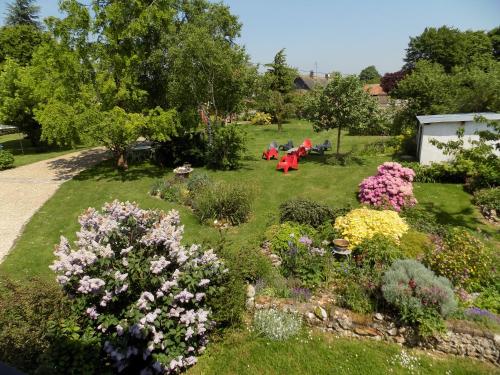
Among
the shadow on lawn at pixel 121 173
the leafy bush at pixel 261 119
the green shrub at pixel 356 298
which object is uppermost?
the leafy bush at pixel 261 119

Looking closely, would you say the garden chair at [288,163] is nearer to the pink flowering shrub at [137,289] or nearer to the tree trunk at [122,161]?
the tree trunk at [122,161]

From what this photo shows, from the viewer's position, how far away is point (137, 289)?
19.3ft

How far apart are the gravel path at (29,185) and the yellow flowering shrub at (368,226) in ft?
34.6

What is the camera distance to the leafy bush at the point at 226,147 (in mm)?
18891

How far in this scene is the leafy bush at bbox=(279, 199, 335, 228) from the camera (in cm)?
1082

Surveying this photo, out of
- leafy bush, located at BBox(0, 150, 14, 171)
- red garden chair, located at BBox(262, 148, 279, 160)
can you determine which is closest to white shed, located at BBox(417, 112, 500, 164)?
red garden chair, located at BBox(262, 148, 279, 160)

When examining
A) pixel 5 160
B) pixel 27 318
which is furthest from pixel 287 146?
pixel 27 318

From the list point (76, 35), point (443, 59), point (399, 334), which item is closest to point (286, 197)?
point (399, 334)

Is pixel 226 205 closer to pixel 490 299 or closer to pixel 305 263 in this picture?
pixel 305 263

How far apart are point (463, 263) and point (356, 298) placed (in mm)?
2786

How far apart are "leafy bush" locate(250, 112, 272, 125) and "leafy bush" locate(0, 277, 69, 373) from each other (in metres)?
36.7

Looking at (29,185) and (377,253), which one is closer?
(377,253)

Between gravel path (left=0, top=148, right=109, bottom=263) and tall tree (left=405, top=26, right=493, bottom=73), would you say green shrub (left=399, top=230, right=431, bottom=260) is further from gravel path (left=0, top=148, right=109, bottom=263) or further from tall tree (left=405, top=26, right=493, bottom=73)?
tall tree (left=405, top=26, right=493, bottom=73)

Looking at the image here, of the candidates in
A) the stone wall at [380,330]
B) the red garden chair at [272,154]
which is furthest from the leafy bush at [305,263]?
the red garden chair at [272,154]
